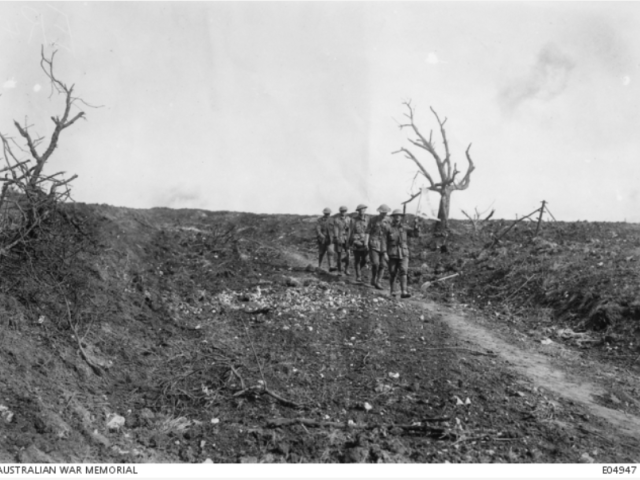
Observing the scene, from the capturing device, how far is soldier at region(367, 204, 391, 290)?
1099 centimetres

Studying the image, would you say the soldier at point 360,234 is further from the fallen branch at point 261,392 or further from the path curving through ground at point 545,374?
the fallen branch at point 261,392

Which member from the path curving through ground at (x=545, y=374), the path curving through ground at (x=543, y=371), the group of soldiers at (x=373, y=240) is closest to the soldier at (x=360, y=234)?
the group of soldiers at (x=373, y=240)

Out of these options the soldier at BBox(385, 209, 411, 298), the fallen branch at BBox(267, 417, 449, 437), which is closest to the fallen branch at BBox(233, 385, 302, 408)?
the fallen branch at BBox(267, 417, 449, 437)

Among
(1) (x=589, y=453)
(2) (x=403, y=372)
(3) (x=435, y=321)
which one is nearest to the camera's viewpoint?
(1) (x=589, y=453)

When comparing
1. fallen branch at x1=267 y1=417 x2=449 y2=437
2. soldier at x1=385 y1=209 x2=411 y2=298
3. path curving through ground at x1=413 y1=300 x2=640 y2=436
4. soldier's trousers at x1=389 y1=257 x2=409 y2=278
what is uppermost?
soldier at x1=385 y1=209 x2=411 y2=298

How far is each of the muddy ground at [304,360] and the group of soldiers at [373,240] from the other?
669mm

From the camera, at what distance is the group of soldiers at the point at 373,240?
1075 cm

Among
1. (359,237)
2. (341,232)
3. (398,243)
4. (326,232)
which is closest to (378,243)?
(398,243)

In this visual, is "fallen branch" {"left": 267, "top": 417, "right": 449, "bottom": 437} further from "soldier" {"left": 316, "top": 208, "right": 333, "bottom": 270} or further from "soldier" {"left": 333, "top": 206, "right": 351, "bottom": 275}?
"soldier" {"left": 316, "top": 208, "right": 333, "bottom": 270}

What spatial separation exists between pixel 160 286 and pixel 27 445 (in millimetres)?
5713
